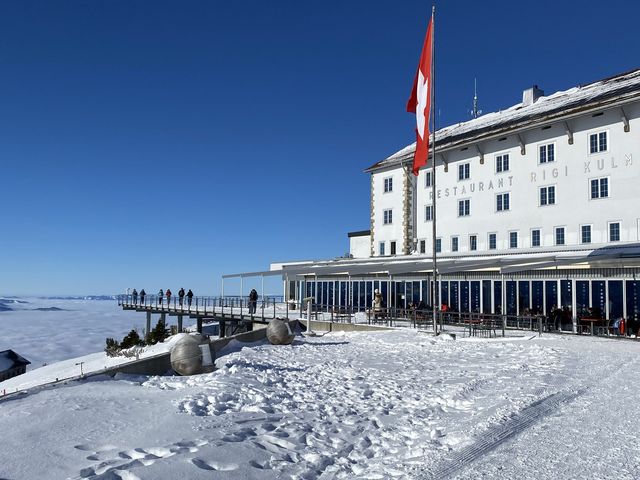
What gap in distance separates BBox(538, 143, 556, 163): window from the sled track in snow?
19.8 metres

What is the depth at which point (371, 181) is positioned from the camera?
36.8m

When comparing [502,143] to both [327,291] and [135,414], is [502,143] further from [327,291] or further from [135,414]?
[135,414]

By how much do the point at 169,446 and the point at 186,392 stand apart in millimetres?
3240

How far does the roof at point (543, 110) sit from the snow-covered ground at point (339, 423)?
1618cm

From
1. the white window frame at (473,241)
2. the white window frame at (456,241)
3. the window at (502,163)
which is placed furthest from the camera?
the white window frame at (456,241)

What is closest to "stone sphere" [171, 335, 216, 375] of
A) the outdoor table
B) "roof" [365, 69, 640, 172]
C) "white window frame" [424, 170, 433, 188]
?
the outdoor table

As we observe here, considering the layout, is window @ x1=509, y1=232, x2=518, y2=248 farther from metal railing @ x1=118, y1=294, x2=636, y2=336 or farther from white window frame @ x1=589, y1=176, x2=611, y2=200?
metal railing @ x1=118, y1=294, x2=636, y2=336

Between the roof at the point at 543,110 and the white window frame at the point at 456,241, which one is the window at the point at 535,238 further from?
the roof at the point at 543,110

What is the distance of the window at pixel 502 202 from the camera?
28.2m

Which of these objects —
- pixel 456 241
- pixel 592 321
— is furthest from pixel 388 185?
pixel 592 321

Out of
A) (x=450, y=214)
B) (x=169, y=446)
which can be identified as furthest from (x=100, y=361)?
(x=450, y=214)

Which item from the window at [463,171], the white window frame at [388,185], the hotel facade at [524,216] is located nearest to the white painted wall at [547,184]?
the hotel facade at [524,216]

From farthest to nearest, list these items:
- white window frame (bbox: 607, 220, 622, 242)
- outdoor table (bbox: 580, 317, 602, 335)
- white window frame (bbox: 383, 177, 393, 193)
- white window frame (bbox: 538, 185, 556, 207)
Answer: white window frame (bbox: 383, 177, 393, 193) → white window frame (bbox: 538, 185, 556, 207) → white window frame (bbox: 607, 220, 622, 242) → outdoor table (bbox: 580, 317, 602, 335)

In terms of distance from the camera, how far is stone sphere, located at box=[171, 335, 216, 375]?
38.5ft
